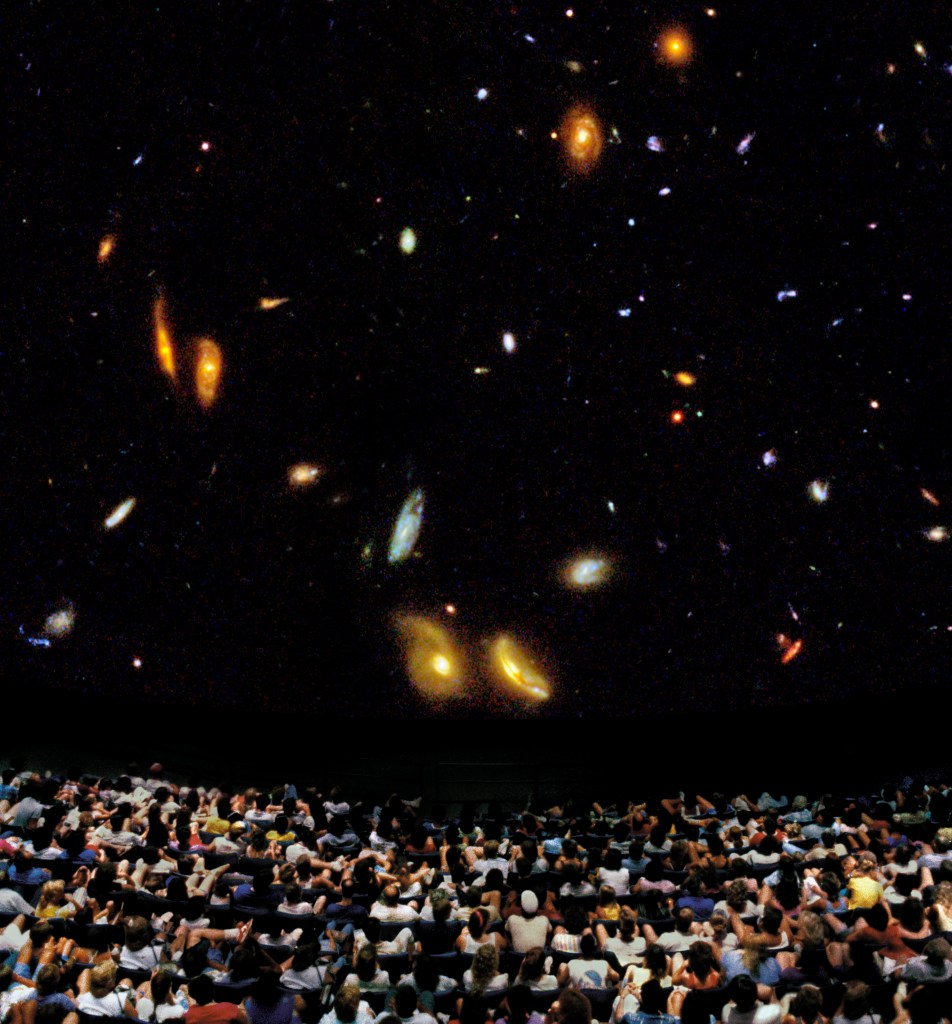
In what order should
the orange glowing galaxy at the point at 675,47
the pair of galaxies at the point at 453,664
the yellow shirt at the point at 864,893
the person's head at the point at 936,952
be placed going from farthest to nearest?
1. the pair of galaxies at the point at 453,664
2. the orange glowing galaxy at the point at 675,47
3. the yellow shirt at the point at 864,893
4. the person's head at the point at 936,952

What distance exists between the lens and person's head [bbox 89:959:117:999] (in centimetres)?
392

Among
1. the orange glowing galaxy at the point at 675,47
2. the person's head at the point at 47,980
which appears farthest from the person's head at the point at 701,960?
the orange glowing galaxy at the point at 675,47

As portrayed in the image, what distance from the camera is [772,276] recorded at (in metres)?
14.2

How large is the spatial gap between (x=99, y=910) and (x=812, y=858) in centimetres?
459

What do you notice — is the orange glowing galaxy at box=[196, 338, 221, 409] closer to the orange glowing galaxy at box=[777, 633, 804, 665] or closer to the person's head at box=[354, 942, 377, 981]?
the orange glowing galaxy at box=[777, 633, 804, 665]

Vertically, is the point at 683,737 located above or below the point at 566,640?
below

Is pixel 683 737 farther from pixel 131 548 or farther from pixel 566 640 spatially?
pixel 131 548

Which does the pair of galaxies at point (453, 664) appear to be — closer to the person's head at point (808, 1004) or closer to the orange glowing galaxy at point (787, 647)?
the orange glowing galaxy at point (787, 647)

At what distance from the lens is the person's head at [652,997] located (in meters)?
3.67

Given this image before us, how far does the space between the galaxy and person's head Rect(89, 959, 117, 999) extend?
10.3m

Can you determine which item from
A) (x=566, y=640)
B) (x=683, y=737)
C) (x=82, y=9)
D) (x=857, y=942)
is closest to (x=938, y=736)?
(x=683, y=737)

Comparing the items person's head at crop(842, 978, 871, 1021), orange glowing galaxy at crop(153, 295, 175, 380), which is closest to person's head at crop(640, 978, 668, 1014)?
person's head at crop(842, 978, 871, 1021)

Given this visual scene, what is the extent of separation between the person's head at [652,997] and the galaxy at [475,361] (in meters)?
10.3

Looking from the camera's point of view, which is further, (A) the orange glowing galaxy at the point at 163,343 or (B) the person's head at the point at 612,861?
(A) the orange glowing galaxy at the point at 163,343
